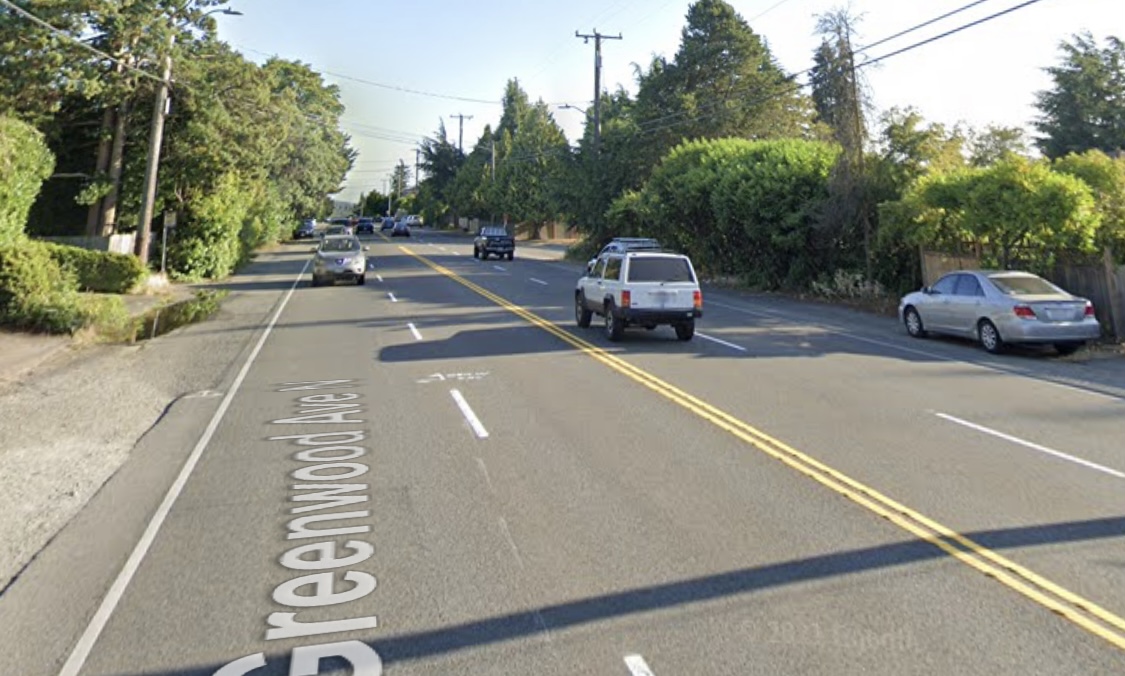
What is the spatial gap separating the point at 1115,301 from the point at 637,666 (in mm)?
16373

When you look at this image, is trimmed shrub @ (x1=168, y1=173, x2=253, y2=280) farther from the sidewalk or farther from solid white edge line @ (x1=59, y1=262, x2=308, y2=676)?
solid white edge line @ (x1=59, y1=262, x2=308, y2=676)

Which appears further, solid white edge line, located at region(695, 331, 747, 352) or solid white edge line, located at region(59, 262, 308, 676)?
solid white edge line, located at region(695, 331, 747, 352)

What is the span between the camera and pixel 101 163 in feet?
108

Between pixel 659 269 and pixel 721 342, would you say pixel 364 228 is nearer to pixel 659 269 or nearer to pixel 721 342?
pixel 659 269

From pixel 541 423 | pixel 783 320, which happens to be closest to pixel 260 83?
pixel 783 320

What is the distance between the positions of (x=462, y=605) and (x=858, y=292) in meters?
22.6

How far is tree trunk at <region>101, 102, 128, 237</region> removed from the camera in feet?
105

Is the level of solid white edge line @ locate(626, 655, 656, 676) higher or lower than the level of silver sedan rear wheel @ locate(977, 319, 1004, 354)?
lower

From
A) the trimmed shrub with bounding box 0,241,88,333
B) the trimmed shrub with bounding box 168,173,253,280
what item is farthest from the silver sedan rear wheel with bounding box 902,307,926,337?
the trimmed shrub with bounding box 168,173,253,280

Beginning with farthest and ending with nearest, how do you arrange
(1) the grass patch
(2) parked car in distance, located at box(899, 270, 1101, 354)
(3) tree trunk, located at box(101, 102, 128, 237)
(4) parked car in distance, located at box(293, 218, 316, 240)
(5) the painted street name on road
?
(4) parked car in distance, located at box(293, 218, 316, 240) < (3) tree trunk, located at box(101, 102, 128, 237) < (1) the grass patch < (2) parked car in distance, located at box(899, 270, 1101, 354) < (5) the painted street name on road

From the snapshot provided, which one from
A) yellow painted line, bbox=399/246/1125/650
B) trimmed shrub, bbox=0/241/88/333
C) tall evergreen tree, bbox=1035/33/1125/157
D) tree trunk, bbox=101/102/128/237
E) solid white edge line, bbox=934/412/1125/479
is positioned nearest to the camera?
yellow painted line, bbox=399/246/1125/650

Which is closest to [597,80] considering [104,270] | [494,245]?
[494,245]

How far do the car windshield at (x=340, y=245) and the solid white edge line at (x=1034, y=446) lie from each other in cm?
2489

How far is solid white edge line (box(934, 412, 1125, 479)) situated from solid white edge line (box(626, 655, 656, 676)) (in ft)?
17.5
